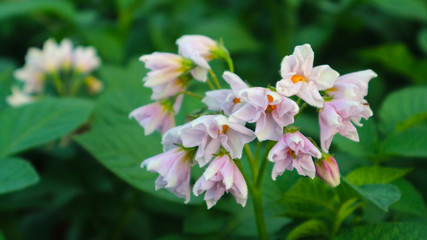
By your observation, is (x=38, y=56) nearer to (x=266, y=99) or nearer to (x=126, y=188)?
(x=126, y=188)

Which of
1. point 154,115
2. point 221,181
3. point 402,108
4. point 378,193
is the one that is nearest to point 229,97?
point 221,181

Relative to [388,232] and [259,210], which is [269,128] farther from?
[388,232]

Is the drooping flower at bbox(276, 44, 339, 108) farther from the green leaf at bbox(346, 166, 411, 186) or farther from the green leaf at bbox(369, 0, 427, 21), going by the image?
the green leaf at bbox(369, 0, 427, 21)

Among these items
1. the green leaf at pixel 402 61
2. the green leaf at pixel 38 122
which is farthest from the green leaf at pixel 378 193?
the green leaf at pixel 402 61

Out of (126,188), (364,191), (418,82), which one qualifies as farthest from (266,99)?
(418,82)

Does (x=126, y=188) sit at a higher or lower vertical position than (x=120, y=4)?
lower

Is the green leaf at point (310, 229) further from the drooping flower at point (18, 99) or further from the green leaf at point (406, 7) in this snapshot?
the drooping flower at point (18, 99)

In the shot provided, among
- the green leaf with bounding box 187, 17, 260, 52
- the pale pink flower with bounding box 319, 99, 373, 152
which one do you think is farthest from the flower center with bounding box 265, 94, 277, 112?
A: the green leaf with bounding box 187, 17, 260, 52
